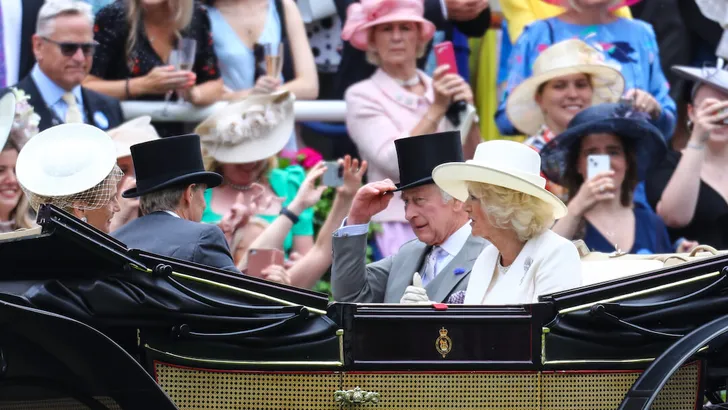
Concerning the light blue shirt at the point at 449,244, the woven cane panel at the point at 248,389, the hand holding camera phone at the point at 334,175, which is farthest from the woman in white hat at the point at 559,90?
the woven cane panel at the point at 248,389

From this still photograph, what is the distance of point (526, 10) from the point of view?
8953mm

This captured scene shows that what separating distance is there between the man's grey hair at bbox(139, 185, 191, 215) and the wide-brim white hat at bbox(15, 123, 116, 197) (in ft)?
1.20

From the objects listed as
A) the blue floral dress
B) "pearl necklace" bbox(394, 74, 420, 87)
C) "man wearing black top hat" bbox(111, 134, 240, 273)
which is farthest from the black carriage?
the blue floral dress

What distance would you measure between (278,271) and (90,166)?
1871mm

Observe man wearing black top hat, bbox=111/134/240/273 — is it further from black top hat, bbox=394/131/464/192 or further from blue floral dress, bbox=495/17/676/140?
blue floral dress, bbox=495/17/676/140

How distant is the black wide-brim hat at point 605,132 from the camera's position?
8.25 metres

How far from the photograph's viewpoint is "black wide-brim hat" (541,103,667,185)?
27.1 ft

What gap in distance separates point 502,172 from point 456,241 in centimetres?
109

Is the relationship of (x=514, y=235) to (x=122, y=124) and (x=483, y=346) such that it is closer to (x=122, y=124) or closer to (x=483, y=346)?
(x=483, y=346)

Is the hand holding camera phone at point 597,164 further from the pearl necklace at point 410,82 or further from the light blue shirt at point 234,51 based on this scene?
the light blue shirt at point 234,51

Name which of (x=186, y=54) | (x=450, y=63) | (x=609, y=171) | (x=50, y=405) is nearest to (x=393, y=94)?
(x=450, y=63)

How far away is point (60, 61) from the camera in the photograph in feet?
25.7

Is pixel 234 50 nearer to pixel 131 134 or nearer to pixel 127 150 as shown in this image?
pixel 131 134

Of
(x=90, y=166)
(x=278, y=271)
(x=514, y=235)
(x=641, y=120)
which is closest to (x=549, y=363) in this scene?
(x=514, y=235)
